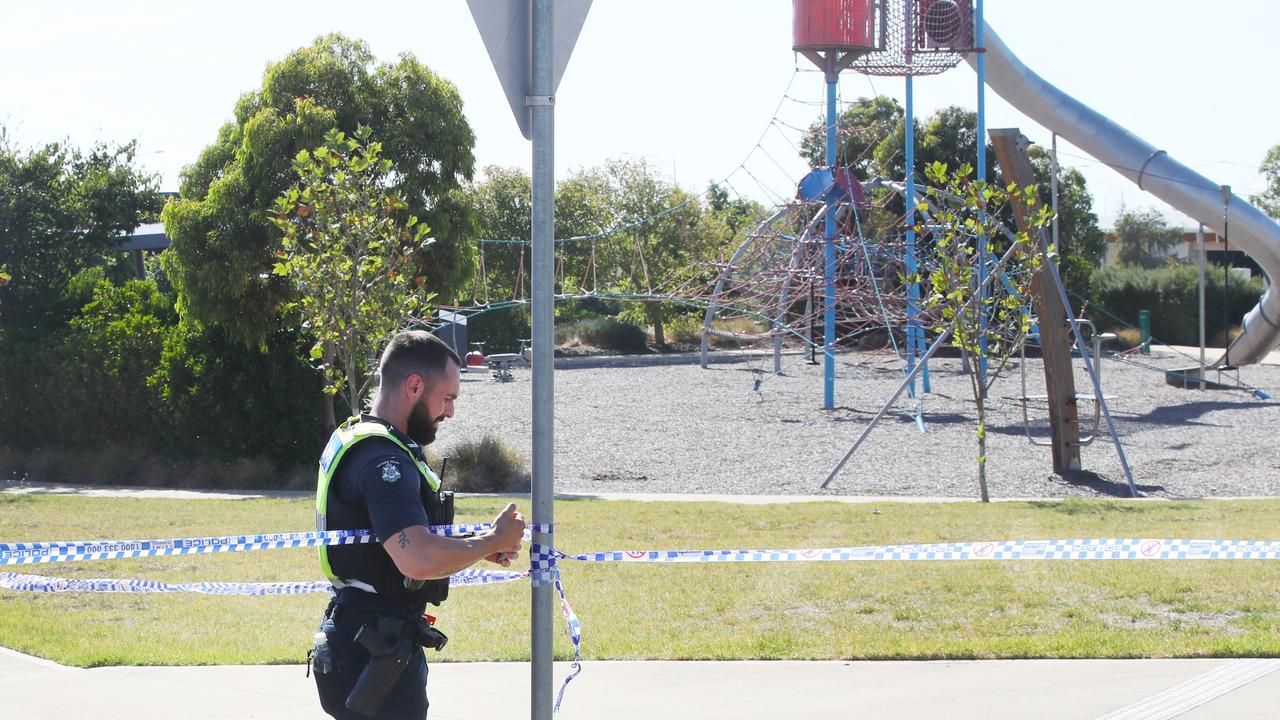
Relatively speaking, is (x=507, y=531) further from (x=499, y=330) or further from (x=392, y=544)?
(x=499, y=330)

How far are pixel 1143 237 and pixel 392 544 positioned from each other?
241 ft

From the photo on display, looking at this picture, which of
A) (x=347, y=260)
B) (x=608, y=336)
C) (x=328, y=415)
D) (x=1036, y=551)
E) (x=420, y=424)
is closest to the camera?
(x=420, y=424)

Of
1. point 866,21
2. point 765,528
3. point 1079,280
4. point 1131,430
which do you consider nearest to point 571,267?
point 1079,280

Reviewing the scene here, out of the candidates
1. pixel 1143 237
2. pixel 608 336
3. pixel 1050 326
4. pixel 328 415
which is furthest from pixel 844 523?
pixel 1143 237

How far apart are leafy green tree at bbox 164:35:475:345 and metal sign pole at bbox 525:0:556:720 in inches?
594

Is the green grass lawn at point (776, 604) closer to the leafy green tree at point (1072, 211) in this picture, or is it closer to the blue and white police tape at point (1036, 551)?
the blue and white police tape at point (1036, 551)

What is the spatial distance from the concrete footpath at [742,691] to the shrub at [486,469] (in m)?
10.6

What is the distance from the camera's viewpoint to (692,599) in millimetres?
8500

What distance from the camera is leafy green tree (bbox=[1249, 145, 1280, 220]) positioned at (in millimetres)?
69750

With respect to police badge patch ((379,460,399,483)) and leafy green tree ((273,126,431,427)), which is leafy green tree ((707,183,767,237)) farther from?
police badge patch ((379,460,399,483))

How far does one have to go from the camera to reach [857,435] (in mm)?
20953

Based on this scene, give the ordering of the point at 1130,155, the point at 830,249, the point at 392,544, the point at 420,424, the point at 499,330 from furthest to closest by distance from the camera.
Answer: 1. the point at 499,330
2. the point at 1130,155
3. the point at 830,249
4. the point at 420,424
5. the point at 392,544

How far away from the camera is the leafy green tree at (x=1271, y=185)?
69.8 metres

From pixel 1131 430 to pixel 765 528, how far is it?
11.9m
